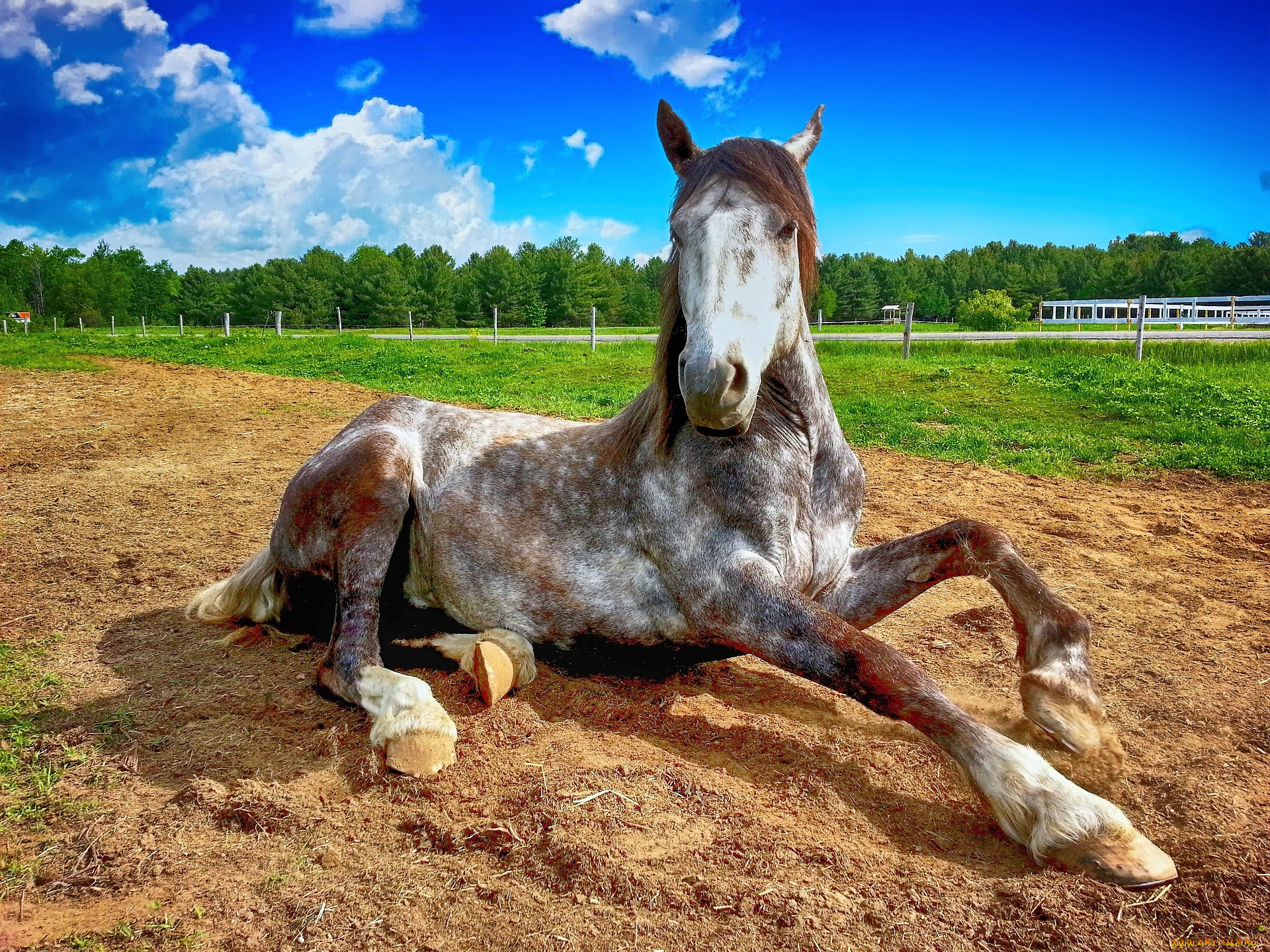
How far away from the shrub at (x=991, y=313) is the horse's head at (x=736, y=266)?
42.2 metres

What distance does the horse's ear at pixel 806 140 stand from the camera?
318 centimetres

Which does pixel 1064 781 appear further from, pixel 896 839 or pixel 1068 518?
pixel 1068 518

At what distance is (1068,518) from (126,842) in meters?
6.38

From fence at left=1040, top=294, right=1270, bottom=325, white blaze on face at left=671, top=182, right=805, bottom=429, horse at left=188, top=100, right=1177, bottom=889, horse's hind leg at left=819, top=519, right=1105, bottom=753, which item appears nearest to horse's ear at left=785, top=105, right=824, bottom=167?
horse at left=188, top=100, right=1177, bottom=889

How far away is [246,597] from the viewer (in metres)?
4.00

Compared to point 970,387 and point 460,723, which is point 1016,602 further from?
point 970,387

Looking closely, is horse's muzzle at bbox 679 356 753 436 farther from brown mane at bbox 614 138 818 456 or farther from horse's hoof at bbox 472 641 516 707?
horse's hoof at bbox 472 641 516 707

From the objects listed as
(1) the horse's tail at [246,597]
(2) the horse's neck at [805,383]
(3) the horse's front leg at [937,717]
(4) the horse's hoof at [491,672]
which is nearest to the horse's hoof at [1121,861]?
(3) the horse's front leg at [937,717]

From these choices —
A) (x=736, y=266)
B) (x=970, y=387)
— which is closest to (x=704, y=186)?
(x=736, y=266)

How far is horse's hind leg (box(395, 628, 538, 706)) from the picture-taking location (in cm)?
308

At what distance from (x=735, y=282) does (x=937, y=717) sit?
5.03 ft

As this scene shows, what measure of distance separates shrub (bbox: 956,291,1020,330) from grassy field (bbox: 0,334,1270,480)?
18.5 m

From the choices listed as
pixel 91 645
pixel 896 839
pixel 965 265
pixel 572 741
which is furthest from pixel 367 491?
pixel 965 265

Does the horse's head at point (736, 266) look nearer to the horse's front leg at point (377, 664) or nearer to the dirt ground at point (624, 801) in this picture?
the dirt ground at point (624, 801)
